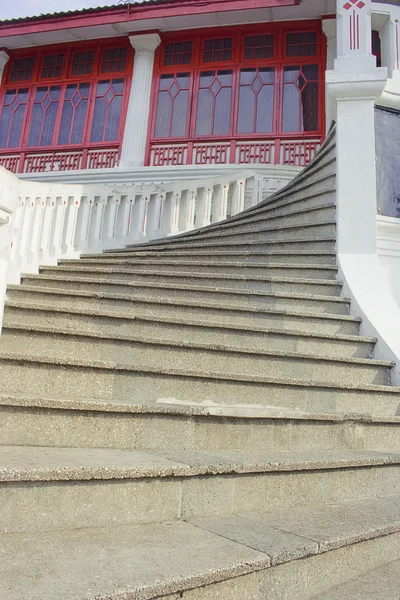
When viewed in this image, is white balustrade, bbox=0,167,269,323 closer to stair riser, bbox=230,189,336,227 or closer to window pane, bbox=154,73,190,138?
stair riser, bbox=230,189,336,227

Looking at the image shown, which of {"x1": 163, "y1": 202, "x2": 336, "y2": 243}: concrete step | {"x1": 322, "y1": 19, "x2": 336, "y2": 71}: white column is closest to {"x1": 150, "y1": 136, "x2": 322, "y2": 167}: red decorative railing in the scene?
{"x1": 322, "y1": 19, "x2": 336, "y2": 71}: white column

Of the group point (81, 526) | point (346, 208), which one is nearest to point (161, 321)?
point (81, 526)

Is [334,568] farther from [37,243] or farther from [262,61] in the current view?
[262,61]

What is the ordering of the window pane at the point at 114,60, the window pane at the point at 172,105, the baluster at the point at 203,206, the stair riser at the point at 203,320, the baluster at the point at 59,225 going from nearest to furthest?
the stair riser at the point at 203,320 → the baluster at the point at 59,225 → the baluster at the point at 203,206 → the window pane at the point at 172,105 → the window pane at the point at 114,60

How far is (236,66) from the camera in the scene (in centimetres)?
953

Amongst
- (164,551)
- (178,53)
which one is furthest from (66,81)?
(164,551)

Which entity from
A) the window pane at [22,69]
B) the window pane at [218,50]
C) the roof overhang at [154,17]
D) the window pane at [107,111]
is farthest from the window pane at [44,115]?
the window pane at [218,50]

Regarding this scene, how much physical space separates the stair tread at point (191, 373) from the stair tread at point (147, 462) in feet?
1.53

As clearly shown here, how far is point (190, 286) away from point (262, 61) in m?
7.57

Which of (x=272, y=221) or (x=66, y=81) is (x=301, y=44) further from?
(x=272, y=221)

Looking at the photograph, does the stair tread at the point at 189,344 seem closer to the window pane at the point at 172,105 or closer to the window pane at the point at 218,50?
the window pane at the point at 172,105

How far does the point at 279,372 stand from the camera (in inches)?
112

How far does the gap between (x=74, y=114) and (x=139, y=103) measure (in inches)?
61.3

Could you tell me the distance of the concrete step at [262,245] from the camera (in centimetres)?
430
